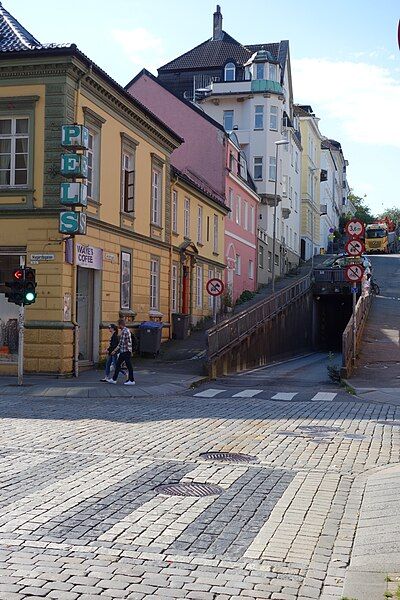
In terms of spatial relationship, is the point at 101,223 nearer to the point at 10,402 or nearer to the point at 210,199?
the point at 10,402

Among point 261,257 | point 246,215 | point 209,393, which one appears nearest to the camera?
point 209,393

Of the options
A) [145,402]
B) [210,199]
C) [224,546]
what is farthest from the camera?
[210,199]

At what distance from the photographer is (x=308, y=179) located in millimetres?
81438

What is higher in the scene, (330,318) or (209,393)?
(330,318)

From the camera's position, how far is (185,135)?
45.3m

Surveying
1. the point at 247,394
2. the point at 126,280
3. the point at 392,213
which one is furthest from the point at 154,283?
the point at 392,213

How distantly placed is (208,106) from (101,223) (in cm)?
3713

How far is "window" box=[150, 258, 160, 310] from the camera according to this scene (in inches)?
1231

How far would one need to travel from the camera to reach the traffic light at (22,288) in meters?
20.4

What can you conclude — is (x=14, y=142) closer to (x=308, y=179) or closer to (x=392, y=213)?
(x=308, y=179)

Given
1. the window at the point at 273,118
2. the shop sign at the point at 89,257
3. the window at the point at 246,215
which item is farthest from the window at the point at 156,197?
the window at the point at 273,118

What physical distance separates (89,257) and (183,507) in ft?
56.5

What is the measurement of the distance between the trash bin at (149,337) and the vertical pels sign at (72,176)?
6.82 meters

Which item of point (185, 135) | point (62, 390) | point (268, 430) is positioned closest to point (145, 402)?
point (62, 390)
